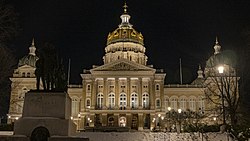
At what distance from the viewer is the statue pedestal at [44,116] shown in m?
16.3

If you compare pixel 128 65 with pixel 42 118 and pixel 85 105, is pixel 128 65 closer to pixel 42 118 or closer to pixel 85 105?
pixel 85 105

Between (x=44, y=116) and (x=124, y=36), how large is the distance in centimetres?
7143

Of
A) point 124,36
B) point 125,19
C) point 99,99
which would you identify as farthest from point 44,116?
point 125,19

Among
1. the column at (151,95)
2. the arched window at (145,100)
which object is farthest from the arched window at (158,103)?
the arched window at (145,100)

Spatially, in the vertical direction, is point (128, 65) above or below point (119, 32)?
below

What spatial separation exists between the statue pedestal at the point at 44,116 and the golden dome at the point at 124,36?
70.1 meters

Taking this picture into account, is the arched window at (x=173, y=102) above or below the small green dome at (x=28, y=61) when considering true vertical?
below

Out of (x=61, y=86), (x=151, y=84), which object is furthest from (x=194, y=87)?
(x=61, y=86)

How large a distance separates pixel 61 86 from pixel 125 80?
52.7 metres

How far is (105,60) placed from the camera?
8869 cm

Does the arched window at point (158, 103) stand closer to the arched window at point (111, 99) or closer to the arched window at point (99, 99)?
the arched window at point (111, 99)

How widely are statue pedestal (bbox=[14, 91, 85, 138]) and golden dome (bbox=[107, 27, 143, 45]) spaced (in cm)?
7011

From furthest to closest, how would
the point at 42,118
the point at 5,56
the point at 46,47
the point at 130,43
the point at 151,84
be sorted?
1. the point at 130,43
2. the point at 151,84
3. the point at 5,56
4. the point at 46,47
5. the point at 42,118

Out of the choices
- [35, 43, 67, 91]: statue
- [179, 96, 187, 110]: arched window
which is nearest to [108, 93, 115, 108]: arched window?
[179, 96, 187, 110]: arched window
